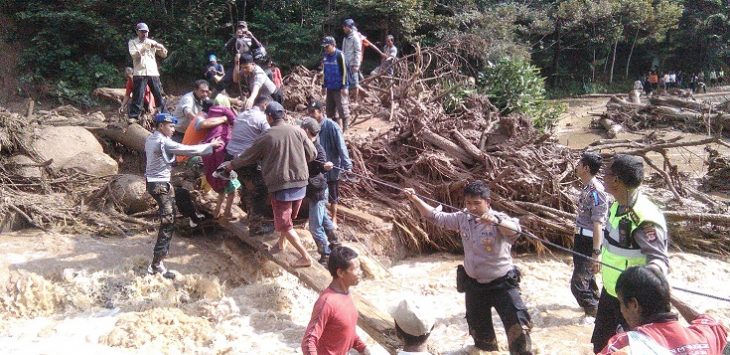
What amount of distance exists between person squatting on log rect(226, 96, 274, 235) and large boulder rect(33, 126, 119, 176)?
3306 mm

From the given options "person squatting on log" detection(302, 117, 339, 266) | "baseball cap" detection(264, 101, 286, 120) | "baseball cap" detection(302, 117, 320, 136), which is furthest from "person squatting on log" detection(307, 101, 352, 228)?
"baseball cap" detection(264, 101, 286, 120)

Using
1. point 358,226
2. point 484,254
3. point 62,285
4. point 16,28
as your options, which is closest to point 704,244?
point 358,226

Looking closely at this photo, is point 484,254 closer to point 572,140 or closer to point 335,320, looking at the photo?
point 335,320

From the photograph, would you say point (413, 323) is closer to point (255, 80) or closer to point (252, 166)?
point (252, 166)

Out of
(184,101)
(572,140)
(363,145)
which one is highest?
(184,101)

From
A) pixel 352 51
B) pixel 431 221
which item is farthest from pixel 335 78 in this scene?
pixel 431 221

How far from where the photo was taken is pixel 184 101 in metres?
7.25

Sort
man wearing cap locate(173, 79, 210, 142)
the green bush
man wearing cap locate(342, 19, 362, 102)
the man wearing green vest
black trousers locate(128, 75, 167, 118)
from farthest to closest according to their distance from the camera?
the green bush → man wearing cap locate(342, 19, 362, 102) → black trousers locate(128, 75, 167, 118) → man wearing cap locate(173, 79, 210, 142) → the man wearing green vest

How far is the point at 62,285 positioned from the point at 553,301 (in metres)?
5.38

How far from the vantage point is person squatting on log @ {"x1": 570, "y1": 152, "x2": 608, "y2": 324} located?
4953 mm

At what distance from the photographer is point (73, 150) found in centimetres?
909

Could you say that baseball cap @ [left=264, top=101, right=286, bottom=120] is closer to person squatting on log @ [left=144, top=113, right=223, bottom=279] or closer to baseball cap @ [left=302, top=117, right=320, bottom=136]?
baseball cap @ [left=302, top=117, right=320, bottom=136]

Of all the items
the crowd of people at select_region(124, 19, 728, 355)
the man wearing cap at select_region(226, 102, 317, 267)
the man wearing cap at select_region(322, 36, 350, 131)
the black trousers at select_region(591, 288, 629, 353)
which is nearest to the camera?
the crowd of people at select_region(124, 19, 728, 355)

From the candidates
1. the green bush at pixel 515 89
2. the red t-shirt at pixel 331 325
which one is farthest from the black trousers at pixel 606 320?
the green bush at pixel 515 89
